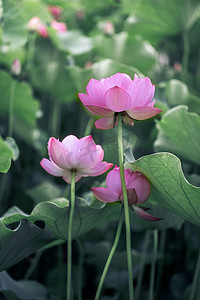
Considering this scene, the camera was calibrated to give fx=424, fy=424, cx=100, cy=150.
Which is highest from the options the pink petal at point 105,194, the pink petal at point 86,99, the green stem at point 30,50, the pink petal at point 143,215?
→ the pink petal at point 86,99

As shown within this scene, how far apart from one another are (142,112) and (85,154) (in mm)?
91

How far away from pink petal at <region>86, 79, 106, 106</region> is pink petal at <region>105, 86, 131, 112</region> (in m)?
0.01

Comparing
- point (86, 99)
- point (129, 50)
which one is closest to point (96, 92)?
point (86, 99)

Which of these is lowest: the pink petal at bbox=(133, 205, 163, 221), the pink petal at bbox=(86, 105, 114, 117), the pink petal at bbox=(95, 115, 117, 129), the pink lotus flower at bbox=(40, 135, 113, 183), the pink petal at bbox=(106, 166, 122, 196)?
the pink petal at bbox=(133, 205, 163, 221)

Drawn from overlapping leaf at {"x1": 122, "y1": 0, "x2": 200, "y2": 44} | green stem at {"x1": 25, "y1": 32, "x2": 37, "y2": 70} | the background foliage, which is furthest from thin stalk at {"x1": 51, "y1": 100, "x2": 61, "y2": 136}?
overlapping leaf at {"x1": 122, "y1": 0, "x2": 200, "y2": 44}

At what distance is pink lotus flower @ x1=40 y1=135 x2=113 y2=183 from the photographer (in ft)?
1.78

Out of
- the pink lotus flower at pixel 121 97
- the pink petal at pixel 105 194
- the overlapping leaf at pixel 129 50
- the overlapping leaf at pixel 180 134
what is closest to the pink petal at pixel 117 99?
the pink lotus flower at pixel 121 97

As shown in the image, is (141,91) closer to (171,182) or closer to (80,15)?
(171,182)

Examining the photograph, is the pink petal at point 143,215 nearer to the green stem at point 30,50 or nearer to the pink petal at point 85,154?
the pink petal at point 85,154

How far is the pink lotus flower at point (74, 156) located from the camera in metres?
0.54

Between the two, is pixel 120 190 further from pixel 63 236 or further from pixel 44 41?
pixel 44 41

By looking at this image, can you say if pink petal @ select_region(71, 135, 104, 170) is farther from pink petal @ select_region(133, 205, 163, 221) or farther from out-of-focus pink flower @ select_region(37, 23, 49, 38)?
out-of-focus pink flower @ select_region(37, 23, 49, 38)

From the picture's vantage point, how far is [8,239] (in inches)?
23.7

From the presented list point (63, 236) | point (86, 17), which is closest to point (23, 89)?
point (63, 236)
